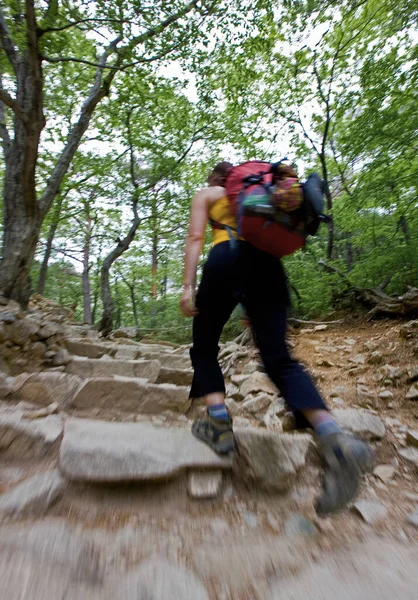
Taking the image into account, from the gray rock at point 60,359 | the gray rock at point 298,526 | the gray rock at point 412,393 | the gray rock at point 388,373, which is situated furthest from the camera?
the gray rock at point 60,359

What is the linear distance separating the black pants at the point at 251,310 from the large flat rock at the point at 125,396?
105 cm

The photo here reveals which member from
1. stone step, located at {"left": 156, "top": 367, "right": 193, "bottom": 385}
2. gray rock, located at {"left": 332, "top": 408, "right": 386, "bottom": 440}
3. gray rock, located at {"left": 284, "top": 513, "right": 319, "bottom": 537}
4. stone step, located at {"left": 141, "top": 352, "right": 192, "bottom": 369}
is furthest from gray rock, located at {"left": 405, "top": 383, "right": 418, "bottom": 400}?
stone step, located at {"left": 141, "top": 352, "right": 192, "bottom": 369}

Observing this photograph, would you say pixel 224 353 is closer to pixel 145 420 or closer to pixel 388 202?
pixel 145 420

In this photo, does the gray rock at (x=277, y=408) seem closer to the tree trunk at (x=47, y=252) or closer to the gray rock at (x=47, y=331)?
the gray rock at (x=47, y=331)

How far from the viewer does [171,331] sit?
40.9ft

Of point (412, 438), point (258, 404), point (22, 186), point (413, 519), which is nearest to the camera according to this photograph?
point (413, 519)

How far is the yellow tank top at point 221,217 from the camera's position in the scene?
6.29 ft

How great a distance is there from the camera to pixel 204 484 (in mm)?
1781

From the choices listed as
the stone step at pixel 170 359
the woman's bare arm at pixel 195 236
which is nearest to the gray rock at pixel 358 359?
the stone step at pixel 170 359

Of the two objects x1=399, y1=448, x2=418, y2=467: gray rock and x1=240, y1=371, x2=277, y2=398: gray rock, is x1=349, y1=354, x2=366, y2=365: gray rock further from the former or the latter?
x1=399, y1=448, x2=418, y2=467: gray rock

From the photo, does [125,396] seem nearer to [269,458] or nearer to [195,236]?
[269,458]

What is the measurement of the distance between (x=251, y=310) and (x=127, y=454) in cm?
101

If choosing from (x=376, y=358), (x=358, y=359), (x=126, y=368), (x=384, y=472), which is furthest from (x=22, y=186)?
(x=384, y=472)

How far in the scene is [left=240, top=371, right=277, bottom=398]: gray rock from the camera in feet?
12.5
